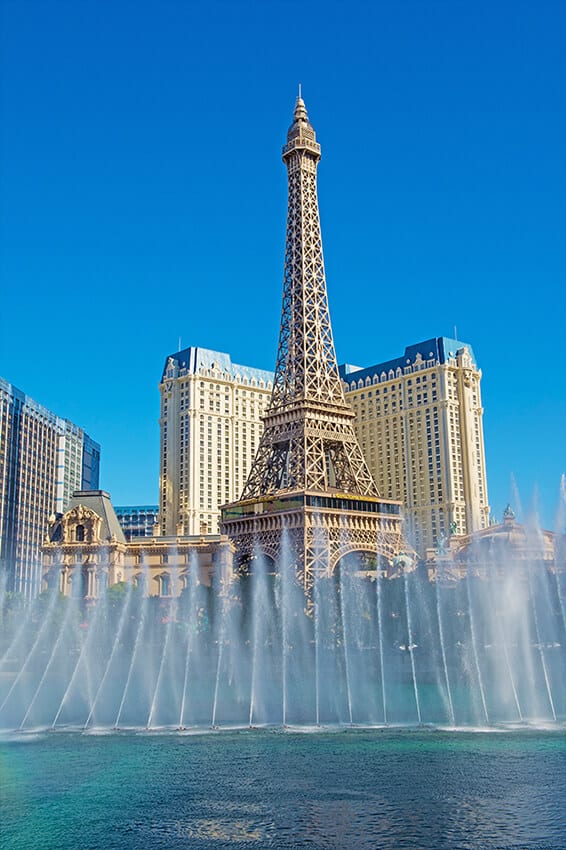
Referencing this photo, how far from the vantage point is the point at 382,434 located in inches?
7096

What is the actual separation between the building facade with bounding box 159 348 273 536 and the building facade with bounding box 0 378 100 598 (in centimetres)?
2732

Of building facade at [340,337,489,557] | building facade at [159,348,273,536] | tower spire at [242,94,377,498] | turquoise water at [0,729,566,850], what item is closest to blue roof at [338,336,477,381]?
building facade at [340,337,489,557]

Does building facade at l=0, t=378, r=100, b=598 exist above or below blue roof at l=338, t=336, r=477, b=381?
below

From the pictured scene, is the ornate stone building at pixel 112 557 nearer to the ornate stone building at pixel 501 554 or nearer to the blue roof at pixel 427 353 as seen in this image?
the ornate stone building at pixel 501 554

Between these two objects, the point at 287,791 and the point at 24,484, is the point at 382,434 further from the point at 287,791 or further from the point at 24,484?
the point at 287,791

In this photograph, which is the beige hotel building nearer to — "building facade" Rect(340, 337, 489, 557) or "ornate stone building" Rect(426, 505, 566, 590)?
"building facade" Rect(340, 337, 489, 557)

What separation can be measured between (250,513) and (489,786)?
78.0m

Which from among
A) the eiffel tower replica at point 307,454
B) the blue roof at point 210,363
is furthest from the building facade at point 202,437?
the eiffel tower replica at point 307,454

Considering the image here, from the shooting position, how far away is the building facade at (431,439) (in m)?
164

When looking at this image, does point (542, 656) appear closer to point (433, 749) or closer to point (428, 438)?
point (433, 749)

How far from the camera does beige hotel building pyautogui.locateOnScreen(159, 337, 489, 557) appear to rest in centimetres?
16600

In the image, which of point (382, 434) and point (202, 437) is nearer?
point (202, 437)

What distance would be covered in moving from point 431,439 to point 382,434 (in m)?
13.8

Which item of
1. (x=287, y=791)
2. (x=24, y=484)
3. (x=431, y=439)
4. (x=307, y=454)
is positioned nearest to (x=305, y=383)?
(x=307, y=454)
